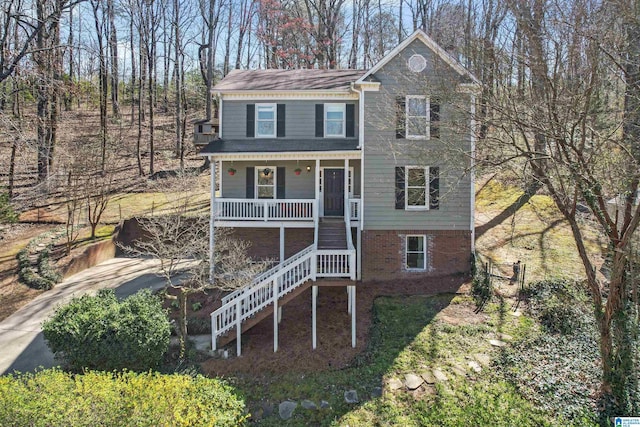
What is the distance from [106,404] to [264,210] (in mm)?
8428

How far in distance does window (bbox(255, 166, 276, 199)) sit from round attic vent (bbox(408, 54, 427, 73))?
6626 millimetres

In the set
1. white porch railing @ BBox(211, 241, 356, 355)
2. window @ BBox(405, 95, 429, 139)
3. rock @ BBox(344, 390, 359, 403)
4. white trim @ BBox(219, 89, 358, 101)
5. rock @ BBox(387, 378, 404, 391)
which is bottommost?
rock @ BBox(344, 390, 359, 403)

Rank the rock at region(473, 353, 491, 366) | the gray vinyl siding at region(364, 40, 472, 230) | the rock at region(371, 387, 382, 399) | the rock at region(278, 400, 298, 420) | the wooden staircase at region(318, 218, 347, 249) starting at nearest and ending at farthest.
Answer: the rock at region(278, 400, 298, 420)
the rock at region(371, 387, 382, 399)
the rock at region(473, 353, 491, 366)
the wooden staircase at region(318, 218, 347, 249)
the gray vinyl siding at region(364, 40, 472, 230)

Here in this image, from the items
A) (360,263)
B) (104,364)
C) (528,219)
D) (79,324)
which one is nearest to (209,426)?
(104,364)

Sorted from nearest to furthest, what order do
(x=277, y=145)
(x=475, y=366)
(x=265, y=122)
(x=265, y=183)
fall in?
(x=475, y=366)
(x=277, y=145)
(x=265, y=122)
(x=265, y=183)

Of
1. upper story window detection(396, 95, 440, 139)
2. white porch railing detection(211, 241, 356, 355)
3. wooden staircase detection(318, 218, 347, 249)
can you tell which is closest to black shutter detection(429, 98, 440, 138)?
upper story window detection(396, 95, 440, 139)

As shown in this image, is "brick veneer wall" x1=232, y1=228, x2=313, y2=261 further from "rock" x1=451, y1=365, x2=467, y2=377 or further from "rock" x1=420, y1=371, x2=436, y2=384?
"rock" x1=451, y1=365, x2=467, y2=377

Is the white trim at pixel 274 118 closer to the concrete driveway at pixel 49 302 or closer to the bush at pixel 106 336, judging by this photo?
the concrete driveway at pixel 49 302

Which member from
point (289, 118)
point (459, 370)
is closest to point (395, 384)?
point (459, 370)

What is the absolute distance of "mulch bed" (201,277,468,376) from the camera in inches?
398

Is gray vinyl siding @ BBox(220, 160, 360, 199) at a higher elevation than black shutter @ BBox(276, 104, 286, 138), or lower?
lower

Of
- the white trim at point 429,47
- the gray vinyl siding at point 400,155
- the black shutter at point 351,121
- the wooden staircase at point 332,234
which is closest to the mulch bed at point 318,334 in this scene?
the wooden staircase at point 332,234

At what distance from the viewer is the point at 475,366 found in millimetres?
9742

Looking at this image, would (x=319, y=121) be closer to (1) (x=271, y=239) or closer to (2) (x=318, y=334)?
(1) (x=271, y=239)
